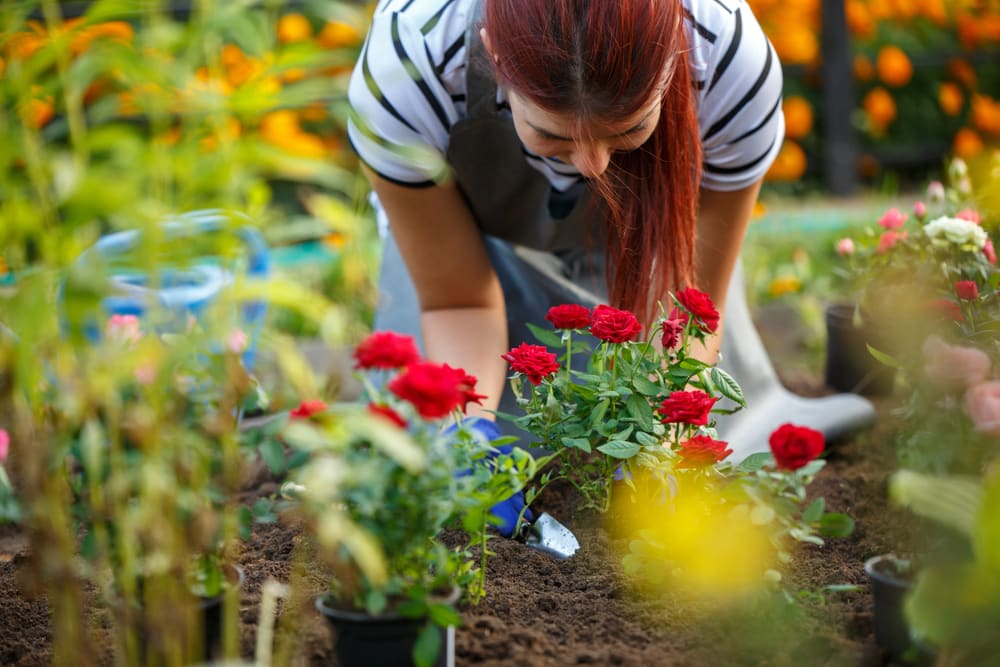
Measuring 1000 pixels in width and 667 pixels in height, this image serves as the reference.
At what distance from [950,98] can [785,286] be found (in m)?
2.23

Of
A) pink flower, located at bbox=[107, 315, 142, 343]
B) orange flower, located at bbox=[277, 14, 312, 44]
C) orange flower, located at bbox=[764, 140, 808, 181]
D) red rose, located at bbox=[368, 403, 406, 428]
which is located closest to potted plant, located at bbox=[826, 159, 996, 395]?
red rose, located at bbox=[368, 403, 406, 428]

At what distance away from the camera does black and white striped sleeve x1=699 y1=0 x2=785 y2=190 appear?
1739 millimetres

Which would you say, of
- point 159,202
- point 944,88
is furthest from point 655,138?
point 944,88

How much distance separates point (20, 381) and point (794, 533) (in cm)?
85

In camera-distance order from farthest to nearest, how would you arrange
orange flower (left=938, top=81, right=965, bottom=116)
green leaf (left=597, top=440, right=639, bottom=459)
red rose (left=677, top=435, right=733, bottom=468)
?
orange flower (left=938, top=81, right=965, bottom=116), green leaf (left=597, top=440, right=639, bottom=459), red rose (left=677, top=435, right=733, bottom=468)

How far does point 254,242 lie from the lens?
2420mm

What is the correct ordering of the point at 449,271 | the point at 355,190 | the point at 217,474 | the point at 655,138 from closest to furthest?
the point at 217,474, the point at 655,138, the point at 449,271, the point at 355,190

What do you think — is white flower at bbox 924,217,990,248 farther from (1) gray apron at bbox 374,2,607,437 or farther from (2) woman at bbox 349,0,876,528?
(1) gray apron at bbox 374,2,607,437

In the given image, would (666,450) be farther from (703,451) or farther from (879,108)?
(879,108)

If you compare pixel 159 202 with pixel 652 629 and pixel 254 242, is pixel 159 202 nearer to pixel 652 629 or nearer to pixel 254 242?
pixel 652 629

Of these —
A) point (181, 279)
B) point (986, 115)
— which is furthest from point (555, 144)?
point (986, 115)

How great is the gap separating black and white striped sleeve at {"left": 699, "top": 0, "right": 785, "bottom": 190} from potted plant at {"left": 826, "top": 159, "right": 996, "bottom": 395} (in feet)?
1.05

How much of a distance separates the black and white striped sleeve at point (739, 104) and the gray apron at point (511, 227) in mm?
236

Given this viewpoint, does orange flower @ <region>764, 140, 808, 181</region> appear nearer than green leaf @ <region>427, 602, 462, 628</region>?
No
